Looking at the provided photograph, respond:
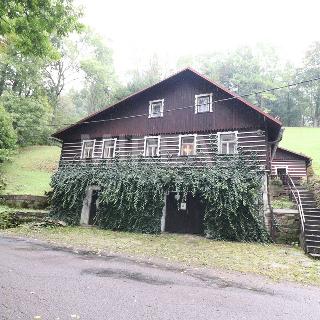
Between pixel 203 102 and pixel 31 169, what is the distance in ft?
70.0

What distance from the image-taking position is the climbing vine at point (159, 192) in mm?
14727

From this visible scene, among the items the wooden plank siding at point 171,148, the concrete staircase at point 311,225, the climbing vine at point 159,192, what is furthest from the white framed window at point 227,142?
the concrete staircase at point 311,225

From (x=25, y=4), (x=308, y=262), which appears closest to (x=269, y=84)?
(x=308, y=262)

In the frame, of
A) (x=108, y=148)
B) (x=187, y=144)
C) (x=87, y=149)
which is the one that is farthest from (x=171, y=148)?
(x=87, y=149)

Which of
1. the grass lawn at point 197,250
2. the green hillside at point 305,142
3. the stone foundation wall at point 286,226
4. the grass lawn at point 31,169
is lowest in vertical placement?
the grass lawn at point 197,250

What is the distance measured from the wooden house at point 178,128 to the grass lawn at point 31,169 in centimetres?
528

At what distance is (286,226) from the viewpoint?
1462cm

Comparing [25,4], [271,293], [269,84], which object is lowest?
[271,293]

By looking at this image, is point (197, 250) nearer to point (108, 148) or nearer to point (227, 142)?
point (227, 142)

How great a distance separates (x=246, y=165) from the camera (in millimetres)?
15648

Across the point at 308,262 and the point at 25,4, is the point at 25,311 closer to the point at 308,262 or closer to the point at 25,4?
the point at 25,4

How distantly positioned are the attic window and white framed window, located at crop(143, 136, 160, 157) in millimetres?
2550

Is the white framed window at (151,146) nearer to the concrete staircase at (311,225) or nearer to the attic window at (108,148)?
the attic window at (108,148)

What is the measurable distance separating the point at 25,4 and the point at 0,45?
5.27 m
